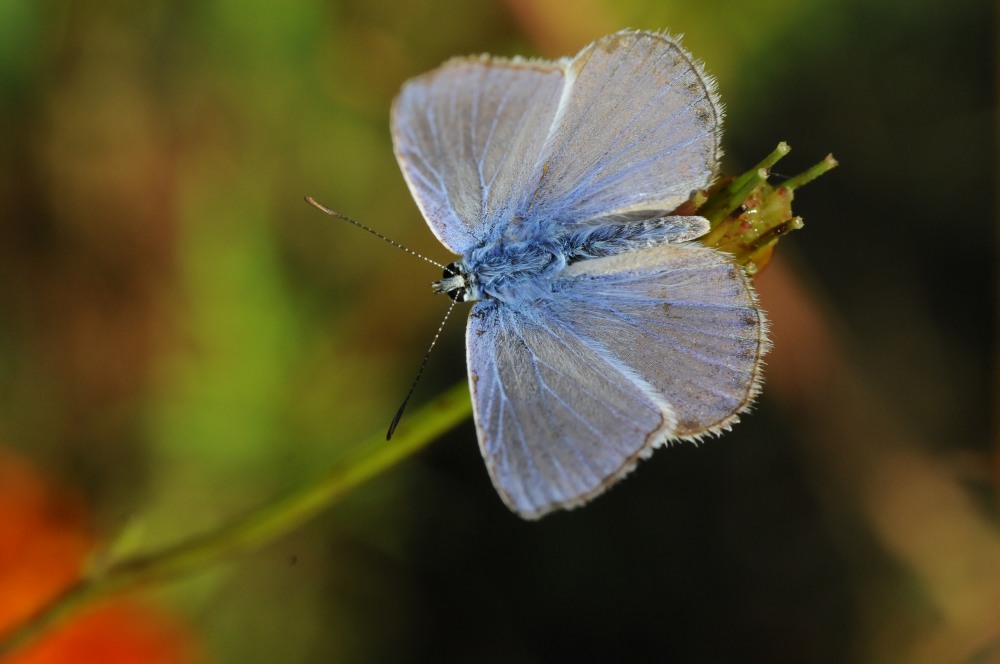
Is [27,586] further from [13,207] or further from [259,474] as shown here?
[13,207]

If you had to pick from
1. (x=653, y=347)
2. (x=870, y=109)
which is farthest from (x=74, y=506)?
(x=870, y=109)

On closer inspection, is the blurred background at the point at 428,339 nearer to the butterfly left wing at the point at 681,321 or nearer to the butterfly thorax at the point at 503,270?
the butterfly thorax at the point at 503,270

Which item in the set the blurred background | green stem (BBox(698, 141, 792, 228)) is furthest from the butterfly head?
the blurred background

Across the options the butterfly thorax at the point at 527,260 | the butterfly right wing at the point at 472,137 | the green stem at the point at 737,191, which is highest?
the green stem at the point at 737,191

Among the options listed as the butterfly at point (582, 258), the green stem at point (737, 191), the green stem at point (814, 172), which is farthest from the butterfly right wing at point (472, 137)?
the green stem at point (814, 172)

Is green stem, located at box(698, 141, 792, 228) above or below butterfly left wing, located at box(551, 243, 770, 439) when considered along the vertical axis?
above

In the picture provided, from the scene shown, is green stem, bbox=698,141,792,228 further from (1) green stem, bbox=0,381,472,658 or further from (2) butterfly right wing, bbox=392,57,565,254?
(1) green stem, bbox=0,381,472,658

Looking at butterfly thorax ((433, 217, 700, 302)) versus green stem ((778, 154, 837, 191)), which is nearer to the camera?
green stem ((778, 154, 837, 191))

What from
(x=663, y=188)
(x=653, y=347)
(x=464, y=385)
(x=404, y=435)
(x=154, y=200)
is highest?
(x=663, y=188)
